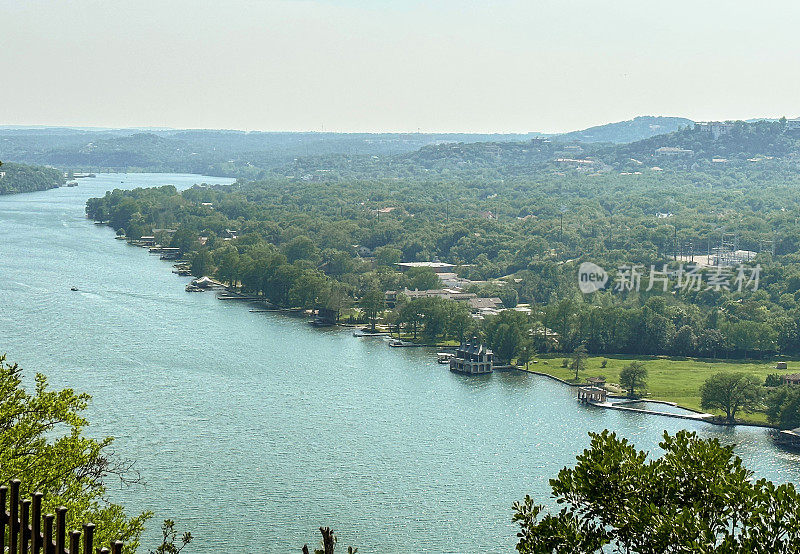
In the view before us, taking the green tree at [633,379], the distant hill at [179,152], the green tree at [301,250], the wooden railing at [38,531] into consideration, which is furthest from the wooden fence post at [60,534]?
the distant hill at [179,152]

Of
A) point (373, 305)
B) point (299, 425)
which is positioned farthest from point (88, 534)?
point (373, 305)

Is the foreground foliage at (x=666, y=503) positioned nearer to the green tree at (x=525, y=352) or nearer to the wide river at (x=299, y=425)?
the wide river at (x=299, y=425)

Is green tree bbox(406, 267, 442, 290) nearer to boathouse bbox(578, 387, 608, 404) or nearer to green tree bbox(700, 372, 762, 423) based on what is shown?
boathouse bbox(578, 387, 608, 404)

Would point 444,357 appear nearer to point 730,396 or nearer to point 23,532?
point 730,396

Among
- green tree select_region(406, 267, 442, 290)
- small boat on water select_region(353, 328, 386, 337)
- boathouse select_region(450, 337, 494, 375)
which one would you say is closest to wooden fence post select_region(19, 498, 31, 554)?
boathouse select_region(450, 337, 494, 375)

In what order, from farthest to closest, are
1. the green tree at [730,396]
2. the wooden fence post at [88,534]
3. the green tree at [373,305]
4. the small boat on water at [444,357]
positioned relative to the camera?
1. the green tree at [373,305]
2. the small boat on water at [444,357]
3. the green tree at [730,396]
4. the wooden fence post at [88,534]

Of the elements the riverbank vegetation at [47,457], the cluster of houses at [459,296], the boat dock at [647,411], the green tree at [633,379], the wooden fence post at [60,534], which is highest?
the wooden fence post at [60,534]
